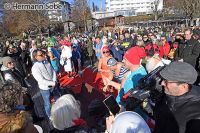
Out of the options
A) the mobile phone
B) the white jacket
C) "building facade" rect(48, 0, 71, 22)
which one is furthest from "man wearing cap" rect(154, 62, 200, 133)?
"building facade" rect(48, 0, 71, 22)

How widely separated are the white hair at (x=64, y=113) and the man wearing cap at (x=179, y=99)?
901mm

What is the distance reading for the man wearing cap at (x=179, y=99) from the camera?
10.2 ft

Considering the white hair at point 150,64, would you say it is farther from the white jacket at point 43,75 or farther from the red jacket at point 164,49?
the red jacket at point 164,49

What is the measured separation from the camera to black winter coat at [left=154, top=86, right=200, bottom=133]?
10.1ft

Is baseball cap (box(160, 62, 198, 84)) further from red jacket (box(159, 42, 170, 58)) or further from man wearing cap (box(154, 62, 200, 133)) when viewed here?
red jacket (box(159, 42, 170, 58))

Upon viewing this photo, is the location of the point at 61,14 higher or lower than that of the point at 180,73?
lower

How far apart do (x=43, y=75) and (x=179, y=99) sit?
15.2 feet

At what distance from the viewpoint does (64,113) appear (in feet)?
11.8

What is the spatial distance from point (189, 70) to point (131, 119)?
103 cm

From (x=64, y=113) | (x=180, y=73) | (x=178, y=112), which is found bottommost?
(x=64, y=113)

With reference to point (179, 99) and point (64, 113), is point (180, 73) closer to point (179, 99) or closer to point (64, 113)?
point (179, 99)

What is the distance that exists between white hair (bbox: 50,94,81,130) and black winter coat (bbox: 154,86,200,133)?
87 cm

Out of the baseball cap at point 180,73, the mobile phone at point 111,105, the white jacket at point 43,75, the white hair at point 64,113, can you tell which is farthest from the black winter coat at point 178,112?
the white jacket at point 43,75

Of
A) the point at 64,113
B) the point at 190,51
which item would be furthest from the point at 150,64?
the point at 190,51
